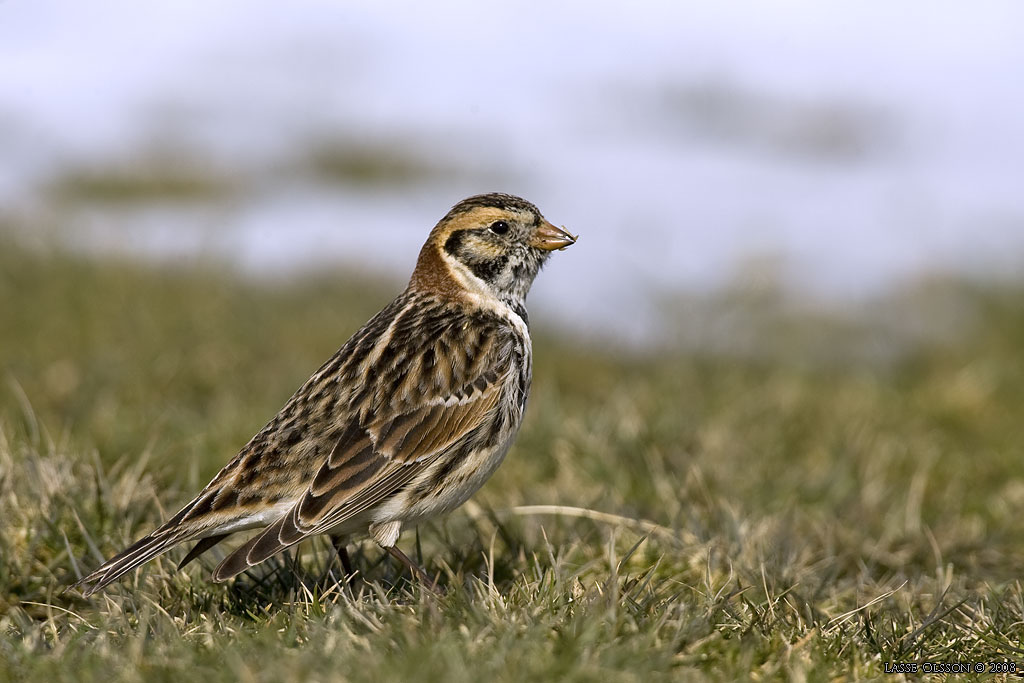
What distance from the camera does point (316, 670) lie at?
12.4 feet

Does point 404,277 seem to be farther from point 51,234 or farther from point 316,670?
point 316,670

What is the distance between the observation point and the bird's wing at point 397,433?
472cm

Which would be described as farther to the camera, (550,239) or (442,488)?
(550,239)

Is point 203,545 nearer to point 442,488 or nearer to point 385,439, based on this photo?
point 385,439

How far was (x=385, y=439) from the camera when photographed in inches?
197

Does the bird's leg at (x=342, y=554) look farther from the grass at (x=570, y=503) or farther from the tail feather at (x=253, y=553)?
the tail feather at (x=253, y=553)

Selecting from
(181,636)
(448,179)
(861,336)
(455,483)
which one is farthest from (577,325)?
(448,179)

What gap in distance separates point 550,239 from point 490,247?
27 cm

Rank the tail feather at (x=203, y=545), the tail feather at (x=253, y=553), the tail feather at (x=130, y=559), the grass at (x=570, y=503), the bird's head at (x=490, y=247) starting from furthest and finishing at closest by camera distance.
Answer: the bird's head at (x=490, y=247)
the tail feather at (x=203, y=545)
the tail feather at (x=130, y=559)
the tail feather at (x=253, y=553)
the grass at (x=570, y=503)

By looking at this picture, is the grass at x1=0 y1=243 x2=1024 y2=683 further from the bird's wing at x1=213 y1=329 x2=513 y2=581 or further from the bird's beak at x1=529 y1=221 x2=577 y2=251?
the bird's beak at x1=529 y1=221 x2=577 y2=251

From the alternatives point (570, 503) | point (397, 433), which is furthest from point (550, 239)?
point (570, 503)

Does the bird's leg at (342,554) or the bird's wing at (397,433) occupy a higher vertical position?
the bird's wing at (397,433)

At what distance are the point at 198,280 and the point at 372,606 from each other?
7.45m

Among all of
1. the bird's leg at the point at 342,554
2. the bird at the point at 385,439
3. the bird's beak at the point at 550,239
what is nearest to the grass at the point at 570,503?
the bird's leg at the point at 342,554
